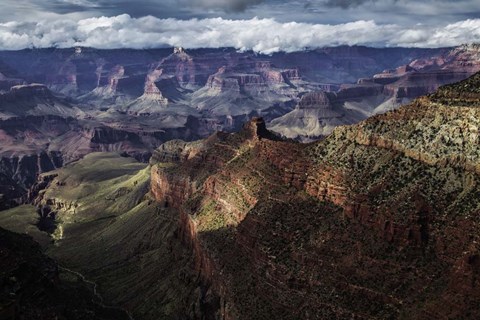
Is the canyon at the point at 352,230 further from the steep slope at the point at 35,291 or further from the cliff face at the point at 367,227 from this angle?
the steep slope at the point at 35,291

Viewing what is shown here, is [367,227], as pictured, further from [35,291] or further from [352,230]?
[35,291]

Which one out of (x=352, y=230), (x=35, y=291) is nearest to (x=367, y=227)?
(x=352, y=230)

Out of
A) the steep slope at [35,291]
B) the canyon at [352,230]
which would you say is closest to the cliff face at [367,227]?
the canyon at [352,230]

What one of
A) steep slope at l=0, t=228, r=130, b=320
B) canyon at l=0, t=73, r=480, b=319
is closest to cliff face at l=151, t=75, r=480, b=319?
canyon at l=0, t=73, r=480, b=319

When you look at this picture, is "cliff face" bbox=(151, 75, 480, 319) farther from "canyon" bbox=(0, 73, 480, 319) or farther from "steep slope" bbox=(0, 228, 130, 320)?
"steep slope" bbox=(0, 228, 130, 320)

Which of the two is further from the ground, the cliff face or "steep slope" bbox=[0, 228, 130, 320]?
the cliff face

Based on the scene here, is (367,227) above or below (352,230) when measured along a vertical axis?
above

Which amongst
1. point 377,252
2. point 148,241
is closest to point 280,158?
point 377,252

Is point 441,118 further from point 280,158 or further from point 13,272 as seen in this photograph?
point 13,272
